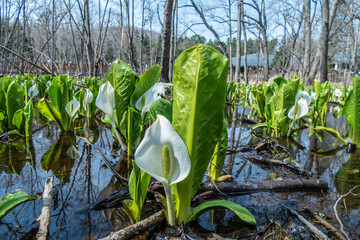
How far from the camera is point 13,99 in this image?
203 centimetres

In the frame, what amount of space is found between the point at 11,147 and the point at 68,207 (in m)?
1.13

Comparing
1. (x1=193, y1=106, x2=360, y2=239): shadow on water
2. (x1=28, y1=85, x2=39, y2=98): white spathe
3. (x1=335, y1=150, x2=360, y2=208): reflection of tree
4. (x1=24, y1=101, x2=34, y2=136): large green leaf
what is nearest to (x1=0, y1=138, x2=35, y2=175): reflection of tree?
(x1=24, y1=101, x2=34, y2=136): large green leaf

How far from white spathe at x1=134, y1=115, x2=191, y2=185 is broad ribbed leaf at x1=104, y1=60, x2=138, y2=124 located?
90 centimetres

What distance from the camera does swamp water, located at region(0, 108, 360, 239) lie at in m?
0.89

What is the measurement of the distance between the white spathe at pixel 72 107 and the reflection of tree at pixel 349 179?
189cm

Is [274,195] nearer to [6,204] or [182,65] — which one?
[182,65]

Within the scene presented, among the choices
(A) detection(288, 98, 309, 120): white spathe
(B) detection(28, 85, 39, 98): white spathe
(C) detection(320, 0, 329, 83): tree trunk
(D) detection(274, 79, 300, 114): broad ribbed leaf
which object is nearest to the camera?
(A) detection(288, 98, 309, 120): white spathe

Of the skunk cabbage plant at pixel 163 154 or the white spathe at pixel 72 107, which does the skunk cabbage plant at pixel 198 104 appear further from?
the white spathe at pixel 72 107

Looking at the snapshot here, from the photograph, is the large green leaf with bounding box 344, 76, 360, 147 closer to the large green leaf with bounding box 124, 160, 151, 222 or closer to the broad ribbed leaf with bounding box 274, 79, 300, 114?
the broad ribbed leaf with bounding box 274, 79, 300, 114

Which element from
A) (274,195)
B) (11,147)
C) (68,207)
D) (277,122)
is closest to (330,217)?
(274,195)

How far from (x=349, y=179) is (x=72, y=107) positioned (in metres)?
2.01

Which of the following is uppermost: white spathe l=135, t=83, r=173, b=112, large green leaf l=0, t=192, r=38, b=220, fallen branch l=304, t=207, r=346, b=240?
white spathe l=135, t=83, r=173, b=112

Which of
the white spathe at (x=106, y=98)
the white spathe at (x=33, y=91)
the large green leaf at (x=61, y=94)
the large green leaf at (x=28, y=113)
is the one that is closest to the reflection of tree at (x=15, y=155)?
the large green leaf at (x=28, y=113)

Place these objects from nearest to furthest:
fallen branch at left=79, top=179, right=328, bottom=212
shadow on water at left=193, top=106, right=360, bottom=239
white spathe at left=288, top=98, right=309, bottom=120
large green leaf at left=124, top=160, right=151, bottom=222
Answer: large green leaf at left=124, top=160, right=151, bottom=222 < shadow on water at left=193, top=106, right=360, bottom=239 < fallen branch at left=79, top=179, right=328, bottom=212 < white spathe at left=288, top=98, right=309, bottom=120
